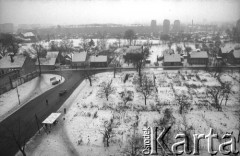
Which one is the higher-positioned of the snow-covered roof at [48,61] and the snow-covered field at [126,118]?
the snow-covered roof at [48,61]

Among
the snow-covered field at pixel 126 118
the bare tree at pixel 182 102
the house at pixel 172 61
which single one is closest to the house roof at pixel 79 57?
the snow-covered field at pixel 126 118

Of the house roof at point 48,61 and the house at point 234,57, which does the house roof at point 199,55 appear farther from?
the house roof at point 48,61

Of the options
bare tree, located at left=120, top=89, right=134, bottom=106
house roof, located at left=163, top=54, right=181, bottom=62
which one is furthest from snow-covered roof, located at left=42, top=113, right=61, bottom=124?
house roof, located at left=163, top=54, right=181, bottom=62

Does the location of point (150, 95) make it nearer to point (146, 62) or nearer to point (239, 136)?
point (239, 136)

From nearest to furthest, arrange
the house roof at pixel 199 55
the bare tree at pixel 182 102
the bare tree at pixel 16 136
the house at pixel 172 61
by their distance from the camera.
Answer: the bare tree at pixel 16 136, the bare tree at pixel 182 102, the house at pixel 172 61, the house roof at pixel 199 55

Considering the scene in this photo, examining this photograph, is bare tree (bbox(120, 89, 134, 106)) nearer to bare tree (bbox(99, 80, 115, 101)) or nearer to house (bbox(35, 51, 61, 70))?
bare tree (bbox(99, 80, 115, 101))

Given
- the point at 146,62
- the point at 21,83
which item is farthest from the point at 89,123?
the point at 146,62

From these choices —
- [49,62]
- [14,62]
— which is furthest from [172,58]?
[14,62]
